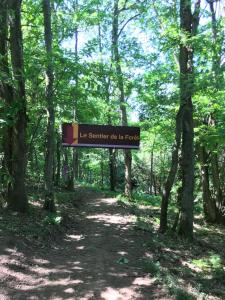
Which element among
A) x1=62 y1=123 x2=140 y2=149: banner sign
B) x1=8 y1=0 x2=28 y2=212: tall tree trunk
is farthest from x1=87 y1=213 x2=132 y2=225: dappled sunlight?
x1=8 y1=0 x2=28 y2=212: tall tree trunk

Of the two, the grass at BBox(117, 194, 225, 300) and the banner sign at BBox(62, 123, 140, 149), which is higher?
the banner sign at BBox(62, 123, 140, 149)

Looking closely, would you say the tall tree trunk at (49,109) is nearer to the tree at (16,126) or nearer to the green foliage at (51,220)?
the tree at (16,126)

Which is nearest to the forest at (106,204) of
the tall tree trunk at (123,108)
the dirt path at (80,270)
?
the dirt path at (80,270)

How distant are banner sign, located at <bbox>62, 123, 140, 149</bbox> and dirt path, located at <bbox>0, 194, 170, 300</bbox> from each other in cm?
529

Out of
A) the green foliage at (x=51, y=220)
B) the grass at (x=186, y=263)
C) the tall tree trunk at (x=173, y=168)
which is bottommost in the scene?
the grass at (x=186, y=263)

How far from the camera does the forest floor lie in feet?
19.8

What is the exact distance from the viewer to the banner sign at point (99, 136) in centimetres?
1499

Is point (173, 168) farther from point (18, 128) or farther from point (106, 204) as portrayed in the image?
point (106, 204)

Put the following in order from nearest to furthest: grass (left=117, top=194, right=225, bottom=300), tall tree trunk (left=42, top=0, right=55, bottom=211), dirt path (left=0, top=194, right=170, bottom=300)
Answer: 1. dirt path (left=0, top=194, right=170, bottom=300)
2. grass (left=117, top=194, right=225, bottom=300)
3. tall tree trunk (left=42, top=0, right=55, bottom=211)

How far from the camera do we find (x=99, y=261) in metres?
7.77

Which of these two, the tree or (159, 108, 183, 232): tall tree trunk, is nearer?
the tree

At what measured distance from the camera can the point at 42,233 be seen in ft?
29.5

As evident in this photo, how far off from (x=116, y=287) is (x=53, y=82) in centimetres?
759

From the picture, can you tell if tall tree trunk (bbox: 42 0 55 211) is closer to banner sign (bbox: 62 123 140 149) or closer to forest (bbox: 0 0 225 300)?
forest (bbox: 0 0 225 300)
